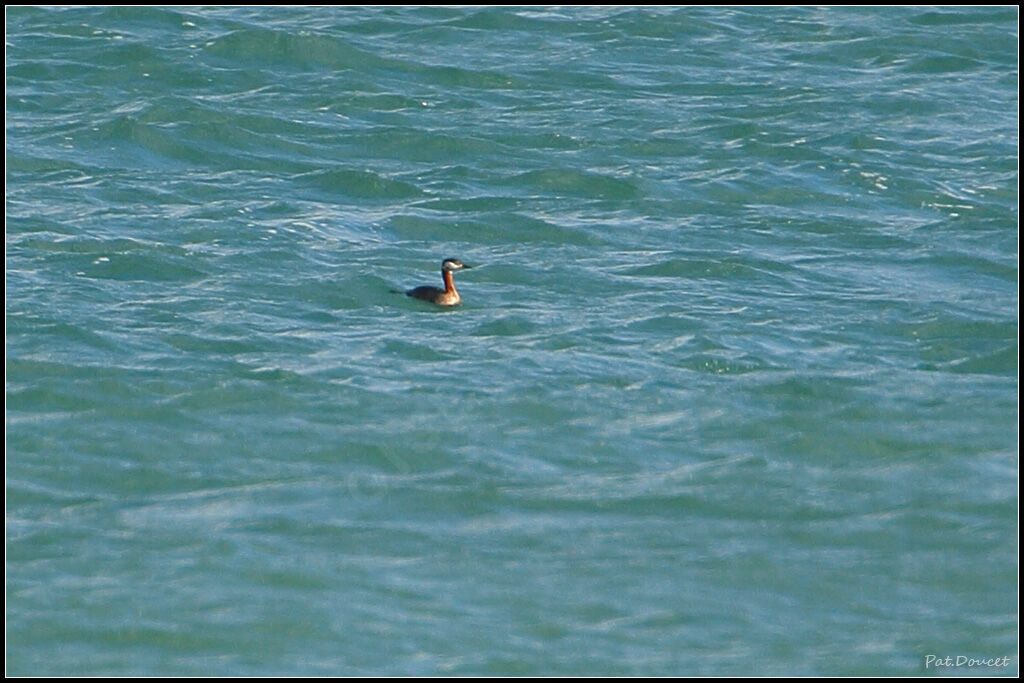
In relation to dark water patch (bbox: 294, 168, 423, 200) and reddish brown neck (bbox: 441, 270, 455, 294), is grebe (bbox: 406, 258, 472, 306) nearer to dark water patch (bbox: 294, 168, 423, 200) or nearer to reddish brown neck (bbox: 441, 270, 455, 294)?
reddish brown neck (bbox: 441, 270, 455, 294)

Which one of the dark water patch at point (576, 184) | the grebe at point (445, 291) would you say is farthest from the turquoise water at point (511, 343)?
the grebe at point (445, 291)

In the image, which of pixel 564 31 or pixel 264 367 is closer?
pixel 264 367

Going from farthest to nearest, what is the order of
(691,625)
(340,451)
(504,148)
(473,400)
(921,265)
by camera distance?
(504,148)
(921,265)
(473,400)
(340,451)
(691,625)

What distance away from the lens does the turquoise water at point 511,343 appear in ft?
33.7

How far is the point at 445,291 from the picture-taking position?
15.2 meters

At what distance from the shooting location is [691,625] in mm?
10125

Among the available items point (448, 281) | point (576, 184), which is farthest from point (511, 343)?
point (576, 184)

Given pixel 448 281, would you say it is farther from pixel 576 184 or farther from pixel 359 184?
pixel 576 184

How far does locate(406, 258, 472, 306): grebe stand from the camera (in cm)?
1504

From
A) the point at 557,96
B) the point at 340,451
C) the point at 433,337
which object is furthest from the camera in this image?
the point at 557,96

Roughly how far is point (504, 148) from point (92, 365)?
6.84m

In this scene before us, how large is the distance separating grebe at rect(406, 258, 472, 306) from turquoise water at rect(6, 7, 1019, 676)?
16 centimetres

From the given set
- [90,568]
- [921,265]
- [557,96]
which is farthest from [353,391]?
[557,96]

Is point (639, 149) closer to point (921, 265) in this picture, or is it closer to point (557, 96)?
point (557, 96)
